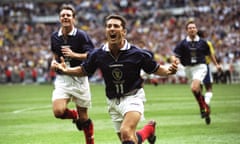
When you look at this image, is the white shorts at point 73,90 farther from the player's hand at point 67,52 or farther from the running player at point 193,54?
the running player at point 193,54

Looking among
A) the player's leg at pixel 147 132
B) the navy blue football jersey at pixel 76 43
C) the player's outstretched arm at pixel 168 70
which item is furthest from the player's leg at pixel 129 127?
the navy blue football jersey at pixel 76 43

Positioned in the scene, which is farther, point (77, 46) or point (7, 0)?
point (7, 0)

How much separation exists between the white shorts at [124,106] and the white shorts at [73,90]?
2.02 meters

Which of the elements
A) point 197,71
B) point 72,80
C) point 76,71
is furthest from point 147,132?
point 197,71

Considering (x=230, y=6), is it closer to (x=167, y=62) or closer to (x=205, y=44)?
(x=167, y=62)

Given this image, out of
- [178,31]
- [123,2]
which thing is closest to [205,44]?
[178,31]

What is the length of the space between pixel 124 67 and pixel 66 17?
2.57m

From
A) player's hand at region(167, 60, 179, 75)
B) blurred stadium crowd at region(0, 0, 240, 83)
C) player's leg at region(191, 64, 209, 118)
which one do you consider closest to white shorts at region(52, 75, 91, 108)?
player's hand at region(167, 60, 179, 75)

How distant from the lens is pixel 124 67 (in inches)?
364

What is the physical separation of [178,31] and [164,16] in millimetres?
4412

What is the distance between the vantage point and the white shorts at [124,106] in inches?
364

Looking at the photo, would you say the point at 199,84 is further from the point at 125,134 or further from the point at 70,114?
the point at 125,134

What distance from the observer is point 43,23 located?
5759 cm

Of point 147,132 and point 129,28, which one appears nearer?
point 147,132
